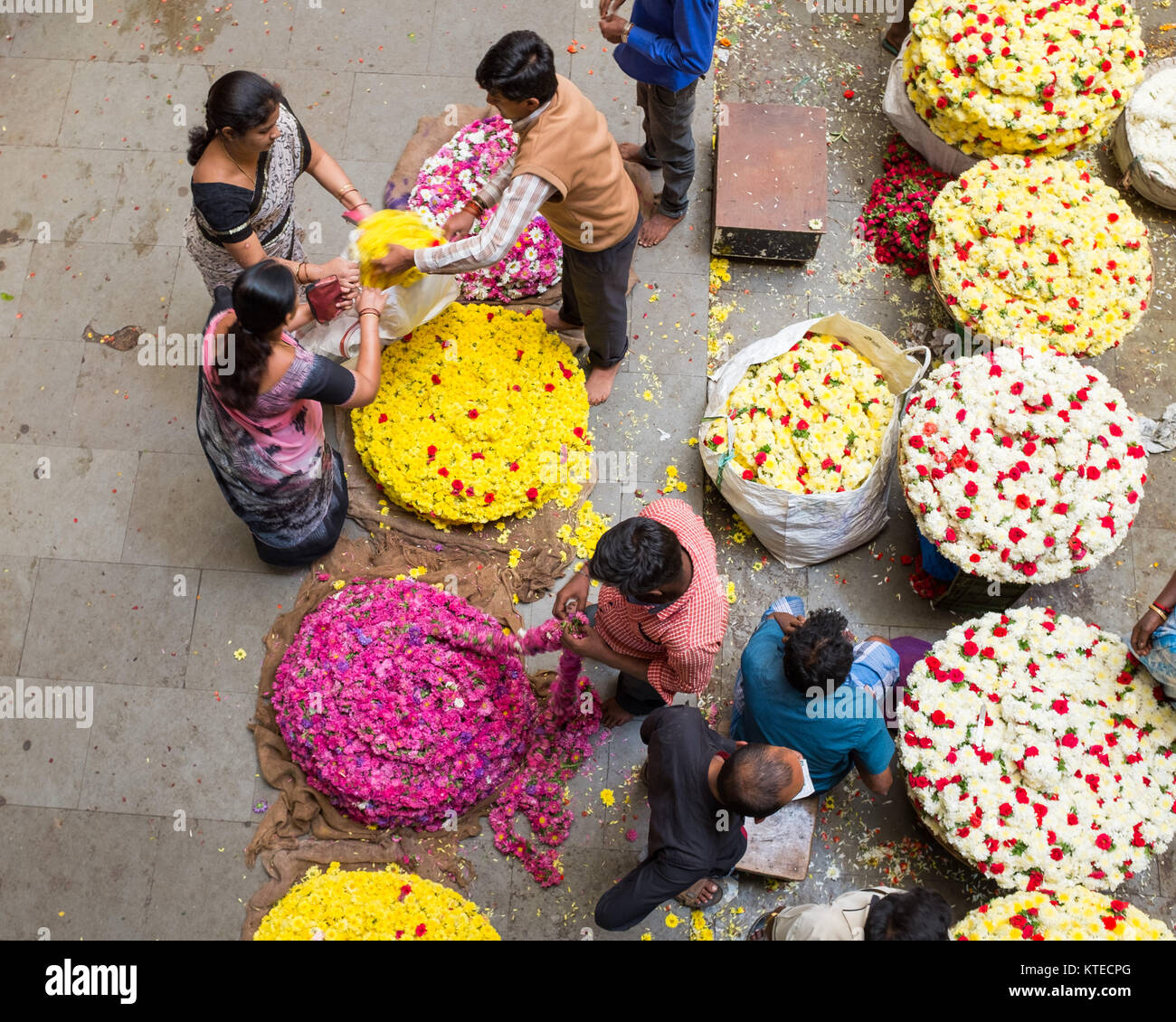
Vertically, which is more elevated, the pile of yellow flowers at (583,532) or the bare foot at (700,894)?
the pile of yellow flowers at (583,532)

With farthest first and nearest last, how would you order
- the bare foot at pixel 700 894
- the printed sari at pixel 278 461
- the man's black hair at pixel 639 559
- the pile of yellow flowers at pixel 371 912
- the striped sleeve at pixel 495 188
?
the striped sleeve at pixel 495 188, the bare foot at pixel 700 894, the pile of yellow flowers at pixel 371 912, the printed sari at pixel 278 461, the man's black hair at pixel 639 559

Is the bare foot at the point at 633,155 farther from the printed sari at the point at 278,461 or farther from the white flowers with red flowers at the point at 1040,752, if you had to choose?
the white flowers with red flowers at the point at 1040,752

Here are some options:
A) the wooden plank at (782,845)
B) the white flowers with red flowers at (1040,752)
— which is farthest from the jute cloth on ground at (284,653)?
the white flowers with red flowers at (1040,752)

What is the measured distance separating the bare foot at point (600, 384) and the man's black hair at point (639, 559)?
1.76 m

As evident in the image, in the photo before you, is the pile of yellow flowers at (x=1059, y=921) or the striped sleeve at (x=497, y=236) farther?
the striped sleeve at (x=497, y=236)

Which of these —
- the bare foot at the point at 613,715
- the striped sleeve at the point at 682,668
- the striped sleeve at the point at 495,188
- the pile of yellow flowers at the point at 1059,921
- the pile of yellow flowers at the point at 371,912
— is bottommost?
the pile of yellow flowers at the point at 371,912

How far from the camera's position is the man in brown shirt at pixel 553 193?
3475mm

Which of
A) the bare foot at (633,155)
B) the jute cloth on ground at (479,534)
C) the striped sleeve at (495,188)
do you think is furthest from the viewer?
the bare foot at (633,155)

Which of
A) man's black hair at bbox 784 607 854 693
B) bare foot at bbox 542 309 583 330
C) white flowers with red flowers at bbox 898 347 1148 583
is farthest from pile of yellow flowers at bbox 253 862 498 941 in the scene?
bare foot at bbox 542 309 583 330

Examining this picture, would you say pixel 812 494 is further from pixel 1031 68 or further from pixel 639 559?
pixel 1031 68

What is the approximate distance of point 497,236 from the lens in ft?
12.3

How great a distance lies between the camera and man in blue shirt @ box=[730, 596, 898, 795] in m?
3.36

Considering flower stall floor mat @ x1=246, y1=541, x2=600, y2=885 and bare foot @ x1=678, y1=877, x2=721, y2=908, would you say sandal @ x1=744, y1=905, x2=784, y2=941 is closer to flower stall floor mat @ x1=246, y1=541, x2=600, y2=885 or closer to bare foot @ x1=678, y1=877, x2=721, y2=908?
bare foot @ x1=678, y1=877, x2=721, y2=908

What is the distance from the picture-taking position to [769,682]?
11.8 ft
